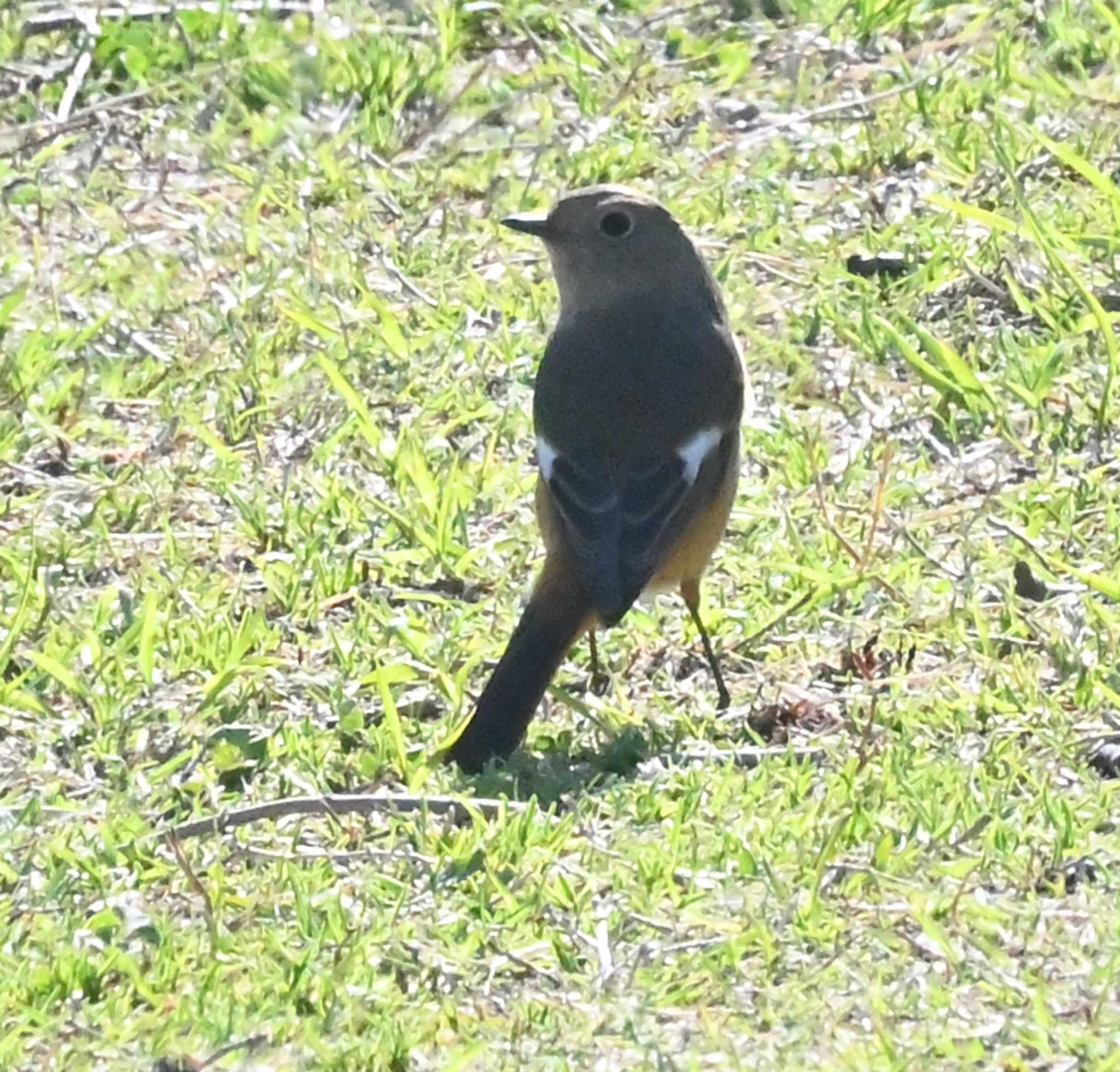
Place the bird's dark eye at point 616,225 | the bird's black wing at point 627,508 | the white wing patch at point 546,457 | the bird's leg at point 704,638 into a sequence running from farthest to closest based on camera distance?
the bird's dark eye at point 616,225 → the white wing patch at point 546,457 → the bird's leg at point 704,638 → the bird's black wing at point 627,508

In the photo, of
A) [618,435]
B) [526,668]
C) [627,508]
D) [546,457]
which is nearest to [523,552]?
[546,457]

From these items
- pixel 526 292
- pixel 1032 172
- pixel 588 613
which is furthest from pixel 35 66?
pixel 588 613

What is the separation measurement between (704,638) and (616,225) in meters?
1.24

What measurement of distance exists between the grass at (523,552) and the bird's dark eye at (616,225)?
2.51 ft

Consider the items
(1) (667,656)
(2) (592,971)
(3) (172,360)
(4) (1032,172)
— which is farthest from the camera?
(4) (1032,172)

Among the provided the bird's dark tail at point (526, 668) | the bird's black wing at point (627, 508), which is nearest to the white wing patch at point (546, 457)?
the bird's black wing at point (627, 508)

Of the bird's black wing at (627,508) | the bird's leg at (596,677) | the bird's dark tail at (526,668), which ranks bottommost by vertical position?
the bird's leg at (596,677)

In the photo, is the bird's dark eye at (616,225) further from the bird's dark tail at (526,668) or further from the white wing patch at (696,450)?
the bird's dark tail at (526,668)

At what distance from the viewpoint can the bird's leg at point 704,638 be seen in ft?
21.5

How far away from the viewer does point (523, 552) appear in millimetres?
7227

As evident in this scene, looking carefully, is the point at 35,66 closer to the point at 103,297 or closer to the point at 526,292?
the point at 103,297

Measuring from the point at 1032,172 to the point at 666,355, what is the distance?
2260 mm

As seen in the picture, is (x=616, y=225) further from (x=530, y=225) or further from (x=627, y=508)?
(x=627, y=508)

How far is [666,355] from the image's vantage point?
7.03m
